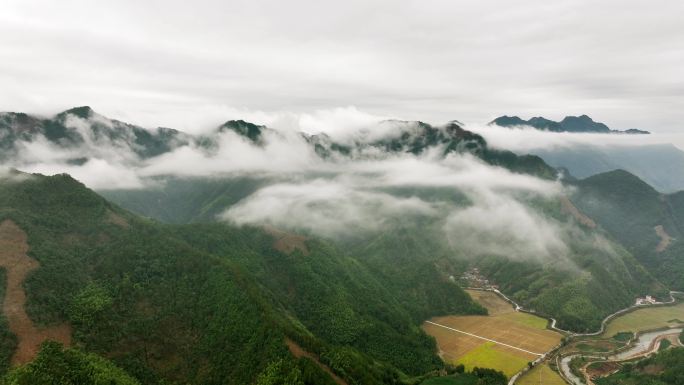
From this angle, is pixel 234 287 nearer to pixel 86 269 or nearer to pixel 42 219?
pixel 86 269

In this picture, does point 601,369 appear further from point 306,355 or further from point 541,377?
point 306,355

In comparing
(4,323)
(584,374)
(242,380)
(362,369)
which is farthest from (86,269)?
(584,374)

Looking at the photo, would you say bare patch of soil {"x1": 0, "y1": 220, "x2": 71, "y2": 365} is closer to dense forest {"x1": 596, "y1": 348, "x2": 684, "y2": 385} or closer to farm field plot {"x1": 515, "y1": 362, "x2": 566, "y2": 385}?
farm field plot {"x1": 515, "y1": 362, "x2": 566, "y2": 385}

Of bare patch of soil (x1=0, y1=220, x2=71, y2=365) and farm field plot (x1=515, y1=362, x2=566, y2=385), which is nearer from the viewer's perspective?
bare patch of soil (x1=0, y1=220, x2=71, y2=365)

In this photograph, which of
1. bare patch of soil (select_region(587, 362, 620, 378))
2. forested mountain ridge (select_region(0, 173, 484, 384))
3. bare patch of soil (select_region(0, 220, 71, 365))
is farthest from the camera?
bare patch of soil (select_region(587, 362, 620, 378))

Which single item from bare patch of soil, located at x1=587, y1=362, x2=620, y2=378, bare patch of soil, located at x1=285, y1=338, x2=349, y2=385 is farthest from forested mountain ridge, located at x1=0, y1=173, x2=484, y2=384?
bare patch of soil, located at x1=587, y1=362, x2=620, y2=378

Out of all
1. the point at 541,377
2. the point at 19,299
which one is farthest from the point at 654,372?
the point at 19,299

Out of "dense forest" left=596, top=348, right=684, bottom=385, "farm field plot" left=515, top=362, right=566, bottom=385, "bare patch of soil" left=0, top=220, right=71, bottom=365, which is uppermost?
"bare patch of soil" left=0, top=220, right=71, bottom=365
